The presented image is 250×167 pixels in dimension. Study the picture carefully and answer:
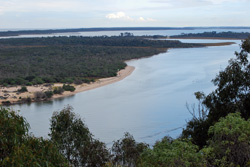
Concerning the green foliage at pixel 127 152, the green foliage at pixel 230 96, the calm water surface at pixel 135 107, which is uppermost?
the green foliage at pixel 230 96

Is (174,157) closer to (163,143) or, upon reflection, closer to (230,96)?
(163,143)

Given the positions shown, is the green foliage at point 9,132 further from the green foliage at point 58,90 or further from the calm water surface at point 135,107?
the green foliage at point 58,90

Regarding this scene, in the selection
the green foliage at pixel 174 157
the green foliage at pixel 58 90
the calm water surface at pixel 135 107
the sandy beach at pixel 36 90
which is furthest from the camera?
the green foliage at pixel 58 90

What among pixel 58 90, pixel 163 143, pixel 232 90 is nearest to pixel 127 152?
pixel 163 143

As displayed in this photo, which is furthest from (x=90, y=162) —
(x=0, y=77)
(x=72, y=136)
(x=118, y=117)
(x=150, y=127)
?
(x=0, y=77)

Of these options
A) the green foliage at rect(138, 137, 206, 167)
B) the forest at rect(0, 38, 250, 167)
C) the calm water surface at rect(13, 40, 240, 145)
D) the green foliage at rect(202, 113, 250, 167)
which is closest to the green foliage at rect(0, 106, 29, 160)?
the forest at rect(0, 38, 250, 167)

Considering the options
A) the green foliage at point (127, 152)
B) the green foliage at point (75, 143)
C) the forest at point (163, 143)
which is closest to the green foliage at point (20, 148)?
the forest at point (163, 143)
